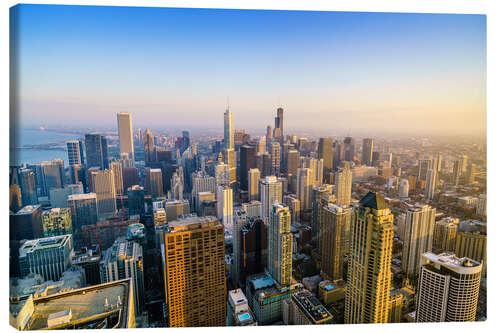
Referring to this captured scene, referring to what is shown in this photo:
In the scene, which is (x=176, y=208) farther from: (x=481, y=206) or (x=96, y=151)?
(x=481, y=206)

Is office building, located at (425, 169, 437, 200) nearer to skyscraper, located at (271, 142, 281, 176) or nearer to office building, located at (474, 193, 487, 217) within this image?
office building, located at (474, 193, 487, 217)

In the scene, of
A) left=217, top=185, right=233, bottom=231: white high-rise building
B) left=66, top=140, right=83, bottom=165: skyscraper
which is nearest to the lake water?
left=66, top=140, right=83, bottom=165: skyscraper

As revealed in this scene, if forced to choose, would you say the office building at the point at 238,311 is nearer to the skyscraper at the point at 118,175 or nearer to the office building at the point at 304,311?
the office building at the point at 304,311

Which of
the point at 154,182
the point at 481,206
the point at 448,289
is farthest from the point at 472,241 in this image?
the point at 154,182

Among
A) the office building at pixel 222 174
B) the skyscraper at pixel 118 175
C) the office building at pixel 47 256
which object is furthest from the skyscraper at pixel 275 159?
the office building at pixel 47 256

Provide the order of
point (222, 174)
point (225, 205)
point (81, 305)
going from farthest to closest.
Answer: point (222, 174)
point (225, 205)
point (81, 305)

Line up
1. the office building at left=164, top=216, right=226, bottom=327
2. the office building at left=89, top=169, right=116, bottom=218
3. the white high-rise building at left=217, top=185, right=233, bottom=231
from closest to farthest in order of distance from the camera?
the office building at left=164, top=216, right=226, bottom=327
the office building at left=89, top=169, right=116, bottom=218
the white high-rise building at left=217, top=185, right=233, bottom=231
